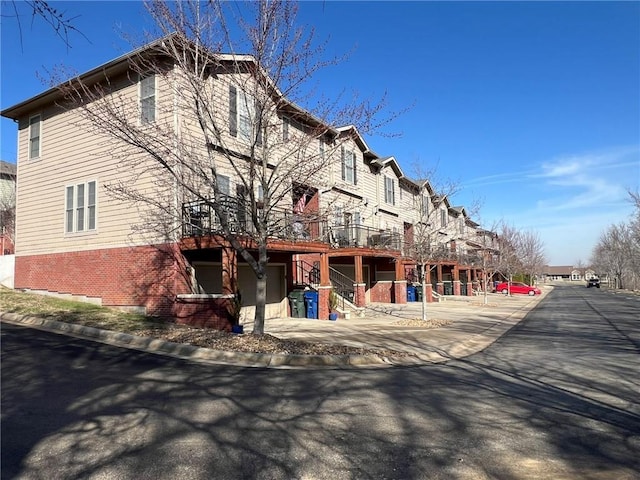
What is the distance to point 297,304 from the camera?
1945 centimetres

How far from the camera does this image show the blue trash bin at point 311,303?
19.2 metres

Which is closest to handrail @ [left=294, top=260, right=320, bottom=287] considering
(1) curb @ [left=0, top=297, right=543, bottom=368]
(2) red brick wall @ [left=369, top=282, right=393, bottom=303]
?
(2) red brick wall @ [left=369, top=282, right=393, bottom=303]

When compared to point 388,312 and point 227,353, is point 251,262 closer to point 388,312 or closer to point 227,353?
point 227,353

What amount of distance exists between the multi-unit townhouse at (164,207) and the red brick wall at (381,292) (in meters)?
6.06

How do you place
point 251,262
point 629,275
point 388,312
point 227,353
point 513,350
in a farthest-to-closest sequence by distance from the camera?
1. point 629,275
2. point 388,312
3. point 513,350
4. point 251,262
5. point 227,353

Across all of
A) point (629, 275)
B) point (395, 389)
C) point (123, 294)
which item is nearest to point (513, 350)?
point (395, 389)

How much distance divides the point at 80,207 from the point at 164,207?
615 cm

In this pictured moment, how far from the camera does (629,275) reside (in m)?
77.3

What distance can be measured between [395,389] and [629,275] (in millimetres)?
86761

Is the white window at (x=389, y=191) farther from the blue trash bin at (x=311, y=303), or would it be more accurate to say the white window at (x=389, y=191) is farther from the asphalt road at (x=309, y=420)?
the asphalt road at (x=309, y=420)

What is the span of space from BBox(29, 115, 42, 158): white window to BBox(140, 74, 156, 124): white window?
21.1ft

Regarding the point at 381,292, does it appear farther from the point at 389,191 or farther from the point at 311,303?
A: the point at 311,303

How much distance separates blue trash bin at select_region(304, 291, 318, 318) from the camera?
19203 millimetres

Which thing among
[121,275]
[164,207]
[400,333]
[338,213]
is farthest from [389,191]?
[164,207]
